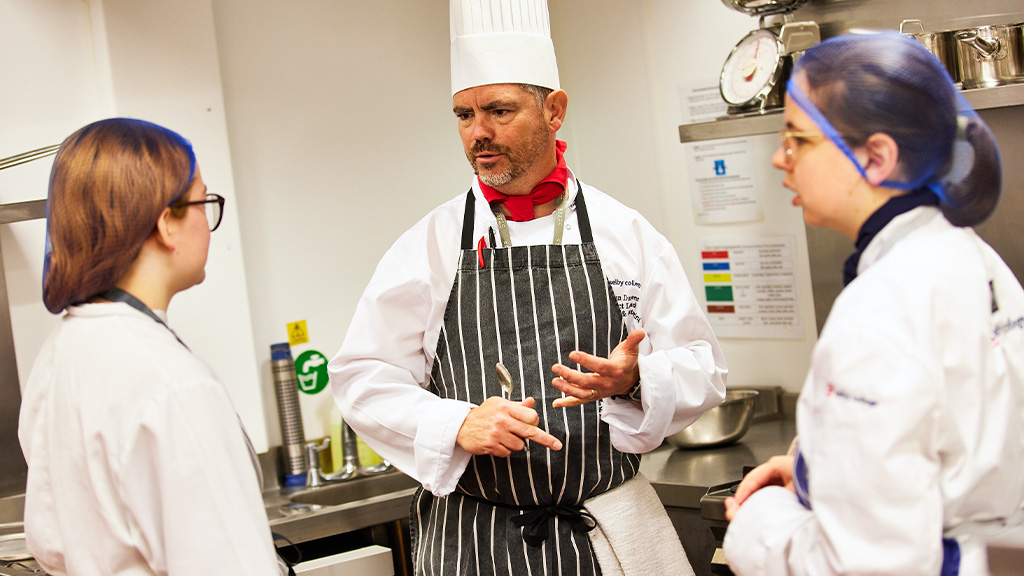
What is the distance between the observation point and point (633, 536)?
5.77ft

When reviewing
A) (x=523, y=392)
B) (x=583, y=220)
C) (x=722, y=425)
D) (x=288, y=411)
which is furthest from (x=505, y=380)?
(x=288, y=411)

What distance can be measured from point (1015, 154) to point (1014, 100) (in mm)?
365

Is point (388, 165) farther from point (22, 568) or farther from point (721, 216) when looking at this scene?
point (22, 568)

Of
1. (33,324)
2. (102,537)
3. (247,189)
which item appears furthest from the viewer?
(247,189)

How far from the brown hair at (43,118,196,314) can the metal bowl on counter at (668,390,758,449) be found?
5.83ft

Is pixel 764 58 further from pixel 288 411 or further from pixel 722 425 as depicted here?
pixel 288 411

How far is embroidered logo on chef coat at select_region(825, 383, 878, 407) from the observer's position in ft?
3.11

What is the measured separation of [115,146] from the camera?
4.02ft

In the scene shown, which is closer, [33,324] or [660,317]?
[660,317]

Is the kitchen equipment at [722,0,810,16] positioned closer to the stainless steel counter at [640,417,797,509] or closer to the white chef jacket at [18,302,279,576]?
the stainless steel counter at [640,417,797,509]

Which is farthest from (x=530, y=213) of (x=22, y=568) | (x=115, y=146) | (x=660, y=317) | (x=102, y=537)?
(x=22, y=568)

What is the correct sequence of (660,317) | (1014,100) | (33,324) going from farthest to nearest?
(33,324) → (1014,100) → (660,317)

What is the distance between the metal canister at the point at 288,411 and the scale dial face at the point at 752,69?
60.6 inches

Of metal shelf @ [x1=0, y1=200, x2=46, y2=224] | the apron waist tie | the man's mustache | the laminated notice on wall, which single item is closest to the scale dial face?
the laminated notice on wall
